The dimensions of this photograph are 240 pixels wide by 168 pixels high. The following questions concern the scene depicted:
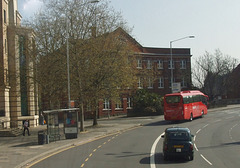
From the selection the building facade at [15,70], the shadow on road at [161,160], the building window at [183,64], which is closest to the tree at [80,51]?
the building facade at [15,70]

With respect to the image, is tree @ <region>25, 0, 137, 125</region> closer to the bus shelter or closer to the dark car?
the bus shelter

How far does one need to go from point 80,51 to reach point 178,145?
62.2ft

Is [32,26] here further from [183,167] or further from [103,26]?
[183,167]

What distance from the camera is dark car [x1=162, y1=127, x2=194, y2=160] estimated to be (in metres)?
15.2

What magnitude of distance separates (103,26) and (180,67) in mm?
42864

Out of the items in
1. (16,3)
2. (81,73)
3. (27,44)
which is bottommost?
(81,73)

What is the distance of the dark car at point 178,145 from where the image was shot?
15164 millimetres

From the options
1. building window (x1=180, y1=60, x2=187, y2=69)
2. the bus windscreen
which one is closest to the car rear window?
the bus windscreen

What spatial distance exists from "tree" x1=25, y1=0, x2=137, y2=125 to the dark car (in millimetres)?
17739

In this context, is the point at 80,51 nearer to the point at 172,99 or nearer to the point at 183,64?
the point at 172,99

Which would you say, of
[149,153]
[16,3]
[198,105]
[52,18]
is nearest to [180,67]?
[198,105]

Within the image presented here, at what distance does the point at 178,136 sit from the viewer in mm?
15711

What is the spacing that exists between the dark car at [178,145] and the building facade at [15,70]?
21.4 m

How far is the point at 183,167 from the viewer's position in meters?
13.8
